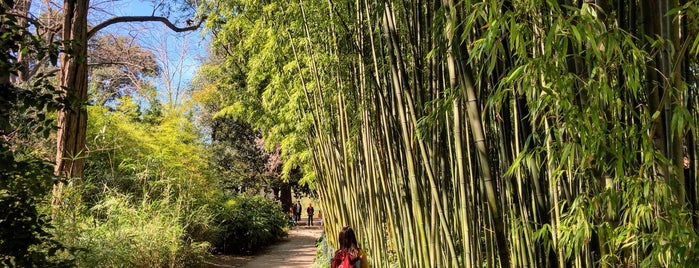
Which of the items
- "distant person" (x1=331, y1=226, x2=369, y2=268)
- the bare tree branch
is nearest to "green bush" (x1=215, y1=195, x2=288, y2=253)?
the bare tree branch

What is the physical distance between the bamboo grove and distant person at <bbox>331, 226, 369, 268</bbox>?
293 millimetres

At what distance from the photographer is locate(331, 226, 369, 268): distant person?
306 cm

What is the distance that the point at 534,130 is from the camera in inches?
54.0

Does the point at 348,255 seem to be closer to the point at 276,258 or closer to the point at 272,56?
the point at 272,56

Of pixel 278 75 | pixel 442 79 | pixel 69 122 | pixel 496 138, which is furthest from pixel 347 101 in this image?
pixel 69 122

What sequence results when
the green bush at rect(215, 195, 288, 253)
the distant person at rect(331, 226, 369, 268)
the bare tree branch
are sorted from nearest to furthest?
the distant person at rect(331, 226, 369, 268), the bare tree branch, the green bush at rect(215, 195, 288, 253)

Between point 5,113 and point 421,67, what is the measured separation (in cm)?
163

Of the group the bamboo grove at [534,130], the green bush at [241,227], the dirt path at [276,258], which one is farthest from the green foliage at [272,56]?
the green bush at [241,227]

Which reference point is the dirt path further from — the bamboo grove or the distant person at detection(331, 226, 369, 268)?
the bamboo grove

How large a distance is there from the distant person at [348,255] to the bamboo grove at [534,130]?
29 cm

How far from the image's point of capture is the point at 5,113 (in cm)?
186

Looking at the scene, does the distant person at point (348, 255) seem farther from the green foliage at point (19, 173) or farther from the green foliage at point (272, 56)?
the green foliage at point (272, 56)

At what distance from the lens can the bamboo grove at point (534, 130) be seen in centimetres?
109

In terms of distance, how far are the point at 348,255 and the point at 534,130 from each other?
6.30 feet
